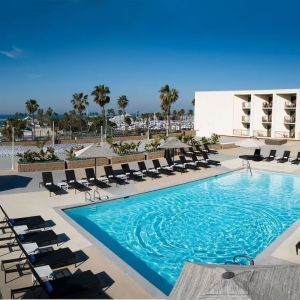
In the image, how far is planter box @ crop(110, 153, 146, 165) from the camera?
20734 millimetres

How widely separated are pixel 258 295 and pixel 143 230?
734 cm

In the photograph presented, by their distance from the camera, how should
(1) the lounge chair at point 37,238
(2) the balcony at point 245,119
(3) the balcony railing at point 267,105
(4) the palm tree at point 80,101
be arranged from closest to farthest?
(1) the lounge chair at point 37,238, (3) the balcony railing at point 267,105, (2) the balcony at point 245,119, (4) the palm tree at point 80,101

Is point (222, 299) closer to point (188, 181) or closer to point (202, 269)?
point (202, 269)

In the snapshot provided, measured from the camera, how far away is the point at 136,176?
16891 mm

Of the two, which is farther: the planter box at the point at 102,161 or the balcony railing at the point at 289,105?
the balcony railing at the point at 289,105

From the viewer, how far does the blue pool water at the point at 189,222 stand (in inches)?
372

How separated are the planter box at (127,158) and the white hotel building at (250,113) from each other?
2381 cm

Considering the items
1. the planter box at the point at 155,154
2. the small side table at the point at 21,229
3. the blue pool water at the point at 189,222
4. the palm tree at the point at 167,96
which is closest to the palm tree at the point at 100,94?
the palm tree at the point at 167,96

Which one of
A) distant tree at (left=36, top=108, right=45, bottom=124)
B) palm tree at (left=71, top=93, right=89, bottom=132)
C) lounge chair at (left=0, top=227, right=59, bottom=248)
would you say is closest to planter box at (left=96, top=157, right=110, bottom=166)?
lounge chair at (left=0, top=227, right=59, bottom=248)

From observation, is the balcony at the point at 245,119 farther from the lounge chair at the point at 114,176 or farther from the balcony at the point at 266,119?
the lounge chair at the point at 114,176

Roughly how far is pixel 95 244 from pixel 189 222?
165 inches

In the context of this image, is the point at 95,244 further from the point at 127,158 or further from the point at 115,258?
the point at 127,158

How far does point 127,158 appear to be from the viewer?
70.1ft

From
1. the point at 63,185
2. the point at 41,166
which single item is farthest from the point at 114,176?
the point at 41,166
